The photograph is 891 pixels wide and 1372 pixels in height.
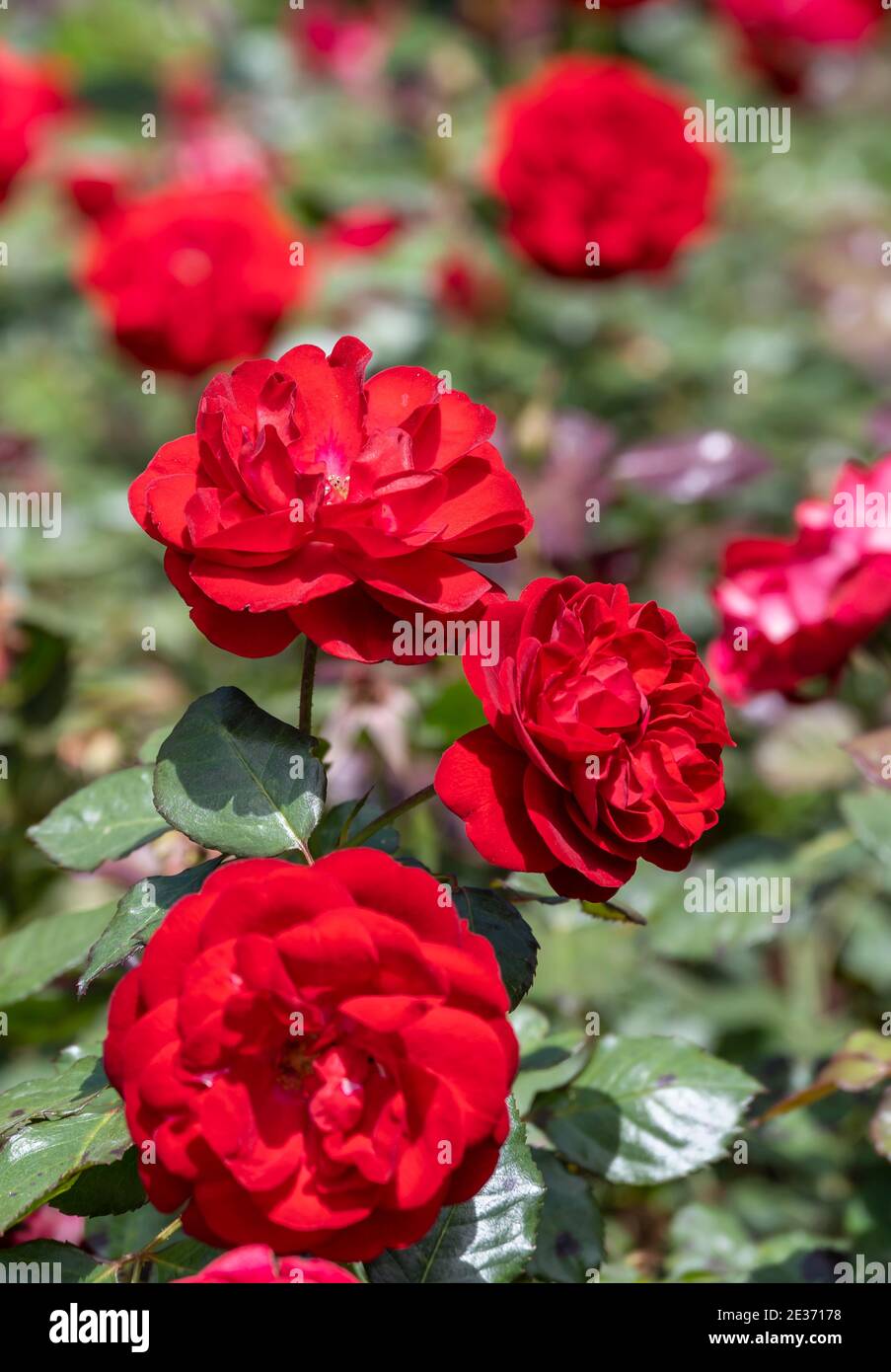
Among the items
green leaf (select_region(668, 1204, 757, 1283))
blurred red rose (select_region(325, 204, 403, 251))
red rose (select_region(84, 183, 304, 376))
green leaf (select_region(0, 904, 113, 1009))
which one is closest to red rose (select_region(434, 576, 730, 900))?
green leaf (select_region(0, 904, 113, 1009))

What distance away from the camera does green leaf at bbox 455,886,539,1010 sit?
2.12 ft

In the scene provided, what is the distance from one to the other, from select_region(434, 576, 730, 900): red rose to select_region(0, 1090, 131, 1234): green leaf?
199 mm

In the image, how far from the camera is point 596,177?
1.87 m

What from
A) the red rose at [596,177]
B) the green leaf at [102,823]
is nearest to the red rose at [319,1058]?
the green leaf at [102,823]

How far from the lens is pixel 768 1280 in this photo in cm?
99

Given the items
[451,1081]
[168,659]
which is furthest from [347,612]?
[168,659]

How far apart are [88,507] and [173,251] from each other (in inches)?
14.4

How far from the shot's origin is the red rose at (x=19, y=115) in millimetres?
2119

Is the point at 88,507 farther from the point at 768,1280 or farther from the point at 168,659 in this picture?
the point at 768,1280

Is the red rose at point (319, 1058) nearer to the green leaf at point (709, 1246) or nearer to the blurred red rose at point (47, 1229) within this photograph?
the blurred red rose at point (47, 1229)

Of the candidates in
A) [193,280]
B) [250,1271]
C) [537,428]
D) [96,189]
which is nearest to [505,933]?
[250,1271]

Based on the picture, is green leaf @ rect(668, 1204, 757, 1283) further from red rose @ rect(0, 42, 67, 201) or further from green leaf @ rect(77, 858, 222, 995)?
red rose @ rect(0, 42, 67, 201)

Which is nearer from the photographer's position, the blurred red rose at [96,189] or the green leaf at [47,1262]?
the green leaf at [47,1262]

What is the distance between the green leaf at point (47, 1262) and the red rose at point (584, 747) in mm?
289
